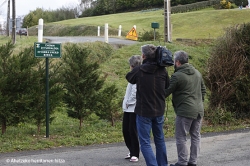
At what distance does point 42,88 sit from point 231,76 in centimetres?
496

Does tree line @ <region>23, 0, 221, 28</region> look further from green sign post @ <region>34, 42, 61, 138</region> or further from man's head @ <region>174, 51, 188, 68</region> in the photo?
man's head @ <region>174, 51, 188, 68</region>

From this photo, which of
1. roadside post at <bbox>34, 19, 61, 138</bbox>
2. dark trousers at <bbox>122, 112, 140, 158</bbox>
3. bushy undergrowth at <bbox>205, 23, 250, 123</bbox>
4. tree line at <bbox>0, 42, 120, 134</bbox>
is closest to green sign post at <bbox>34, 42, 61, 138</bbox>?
roadside post at <bbox>34, 19, 61, 138</bbox>

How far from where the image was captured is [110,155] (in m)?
7.71

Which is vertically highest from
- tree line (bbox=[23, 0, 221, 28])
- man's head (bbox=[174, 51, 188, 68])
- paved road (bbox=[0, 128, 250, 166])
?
tree line (bbox=[23, 0, 221, 28])

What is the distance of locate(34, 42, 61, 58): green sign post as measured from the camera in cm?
855

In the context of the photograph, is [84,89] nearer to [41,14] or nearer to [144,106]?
[144,106]

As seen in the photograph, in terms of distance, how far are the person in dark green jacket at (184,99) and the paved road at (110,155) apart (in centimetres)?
71

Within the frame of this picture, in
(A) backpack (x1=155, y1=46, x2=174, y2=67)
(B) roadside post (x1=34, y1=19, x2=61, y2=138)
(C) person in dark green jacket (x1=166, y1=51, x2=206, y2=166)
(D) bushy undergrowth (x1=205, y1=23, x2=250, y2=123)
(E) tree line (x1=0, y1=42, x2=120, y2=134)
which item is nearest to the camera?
(A) backpack (x1=155, y1=46, x2=174, y2=67)

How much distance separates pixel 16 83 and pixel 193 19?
143 ft

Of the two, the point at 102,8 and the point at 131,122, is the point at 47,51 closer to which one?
the point at 131,122

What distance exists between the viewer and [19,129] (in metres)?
9.89

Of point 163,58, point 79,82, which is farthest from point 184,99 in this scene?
point 79,82

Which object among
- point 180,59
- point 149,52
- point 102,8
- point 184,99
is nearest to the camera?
point 149,52

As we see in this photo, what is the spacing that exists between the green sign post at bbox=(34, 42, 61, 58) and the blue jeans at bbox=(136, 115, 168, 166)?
3.16m
